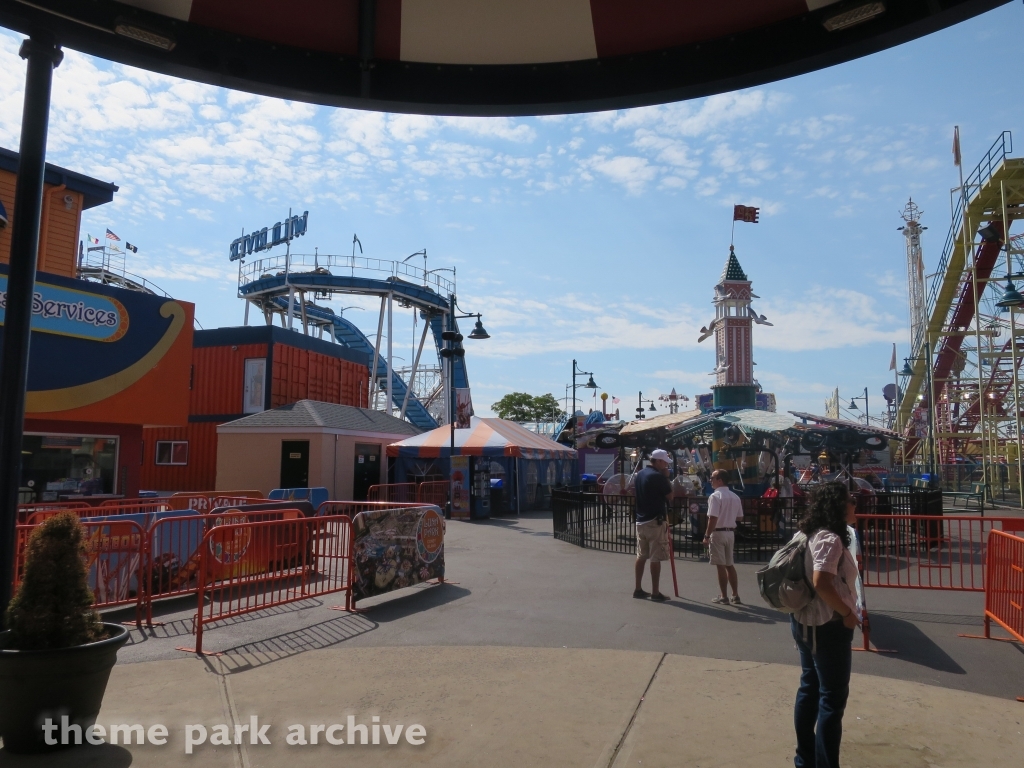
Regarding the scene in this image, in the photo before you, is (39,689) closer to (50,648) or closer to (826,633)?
(50,648)

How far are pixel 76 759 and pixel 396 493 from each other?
64.8 feet

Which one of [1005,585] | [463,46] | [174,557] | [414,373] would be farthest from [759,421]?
[414,373]

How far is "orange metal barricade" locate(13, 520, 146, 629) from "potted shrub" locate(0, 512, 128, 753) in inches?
168

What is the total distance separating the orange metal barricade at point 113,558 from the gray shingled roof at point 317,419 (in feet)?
50.9

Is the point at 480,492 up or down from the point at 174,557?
up

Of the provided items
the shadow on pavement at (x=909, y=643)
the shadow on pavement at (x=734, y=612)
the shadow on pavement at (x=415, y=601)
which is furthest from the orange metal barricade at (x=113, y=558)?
the shadow on pavement at (x=909, y=643)

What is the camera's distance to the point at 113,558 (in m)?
8.93

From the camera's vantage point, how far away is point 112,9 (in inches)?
155

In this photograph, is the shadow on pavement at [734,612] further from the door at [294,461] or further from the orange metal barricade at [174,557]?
the door at [294,461]

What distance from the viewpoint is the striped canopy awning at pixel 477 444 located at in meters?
23.7

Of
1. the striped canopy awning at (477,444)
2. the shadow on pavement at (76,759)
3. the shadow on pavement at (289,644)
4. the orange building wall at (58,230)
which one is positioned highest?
the orange building wall at (58,230)

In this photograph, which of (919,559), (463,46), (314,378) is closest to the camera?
(463,46)

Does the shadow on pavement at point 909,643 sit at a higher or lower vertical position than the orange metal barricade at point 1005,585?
lower

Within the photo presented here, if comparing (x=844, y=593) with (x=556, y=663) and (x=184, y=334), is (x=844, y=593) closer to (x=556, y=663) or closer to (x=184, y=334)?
(x=556, y=663)
